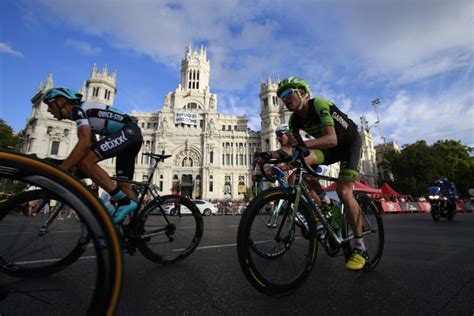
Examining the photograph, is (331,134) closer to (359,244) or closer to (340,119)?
(340,119)

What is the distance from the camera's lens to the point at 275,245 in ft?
7.32

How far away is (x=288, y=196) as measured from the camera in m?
2.15

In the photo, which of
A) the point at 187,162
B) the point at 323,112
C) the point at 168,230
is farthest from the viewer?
the point at 187,162

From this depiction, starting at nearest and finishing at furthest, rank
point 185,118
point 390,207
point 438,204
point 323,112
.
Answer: point 323,112 → point 438,204 → point 390,207 → point 185,118

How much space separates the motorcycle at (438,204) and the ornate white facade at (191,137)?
1713 inches

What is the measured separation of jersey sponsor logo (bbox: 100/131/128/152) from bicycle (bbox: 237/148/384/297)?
175 cm

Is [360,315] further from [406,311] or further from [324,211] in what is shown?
[324,211]

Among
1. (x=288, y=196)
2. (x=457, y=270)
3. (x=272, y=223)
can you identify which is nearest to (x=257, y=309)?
(x=272, y=223)

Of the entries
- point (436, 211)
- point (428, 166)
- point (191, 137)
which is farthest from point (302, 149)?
point (191, 137)

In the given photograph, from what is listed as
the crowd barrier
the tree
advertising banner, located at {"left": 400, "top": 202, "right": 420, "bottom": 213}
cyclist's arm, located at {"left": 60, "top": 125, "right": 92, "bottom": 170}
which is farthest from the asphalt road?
the tree

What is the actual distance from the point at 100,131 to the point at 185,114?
2233 inches

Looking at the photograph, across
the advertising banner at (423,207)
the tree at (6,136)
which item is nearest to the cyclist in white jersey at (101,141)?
the advertising banner at (423,207)

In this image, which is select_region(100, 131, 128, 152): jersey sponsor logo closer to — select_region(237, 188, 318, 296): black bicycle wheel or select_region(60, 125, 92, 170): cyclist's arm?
select_region(60, 125, 92, 170): cyclist's arm

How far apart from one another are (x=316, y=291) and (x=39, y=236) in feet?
8.08
